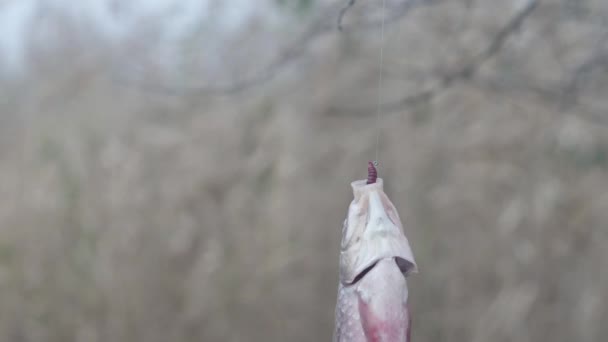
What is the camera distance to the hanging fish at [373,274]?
1.97ft

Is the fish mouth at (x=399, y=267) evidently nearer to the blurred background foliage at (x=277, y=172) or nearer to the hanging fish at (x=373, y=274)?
the hanging fish at (x=373, y=274)

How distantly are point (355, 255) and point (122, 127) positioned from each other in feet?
4.24

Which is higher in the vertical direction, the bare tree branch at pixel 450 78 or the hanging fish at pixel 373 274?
the bare tree branch at pixel 450 78

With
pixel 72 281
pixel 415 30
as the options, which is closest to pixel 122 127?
pixel 72 281

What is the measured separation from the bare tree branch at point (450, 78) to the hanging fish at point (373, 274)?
66 centimetres

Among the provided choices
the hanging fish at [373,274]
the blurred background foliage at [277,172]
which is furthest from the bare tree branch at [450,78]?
the hanging fish at [373,274]

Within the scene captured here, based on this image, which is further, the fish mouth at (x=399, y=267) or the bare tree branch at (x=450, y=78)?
the bare tree branch at (x=450, y=78)

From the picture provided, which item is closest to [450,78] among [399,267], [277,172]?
[277,172]

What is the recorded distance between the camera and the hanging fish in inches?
23.6

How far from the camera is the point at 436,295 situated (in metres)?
1.66

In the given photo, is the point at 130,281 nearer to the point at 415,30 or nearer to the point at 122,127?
the point at 122,127

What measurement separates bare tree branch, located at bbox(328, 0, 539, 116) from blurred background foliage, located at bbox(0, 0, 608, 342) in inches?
0.6

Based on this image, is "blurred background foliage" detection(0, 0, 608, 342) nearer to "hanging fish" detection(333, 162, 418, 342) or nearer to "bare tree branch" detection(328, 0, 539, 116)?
"bare tree branch" detection(328, 0, 539, 116)

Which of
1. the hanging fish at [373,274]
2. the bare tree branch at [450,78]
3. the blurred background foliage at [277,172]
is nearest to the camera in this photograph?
the hanging fish at [373,274]
